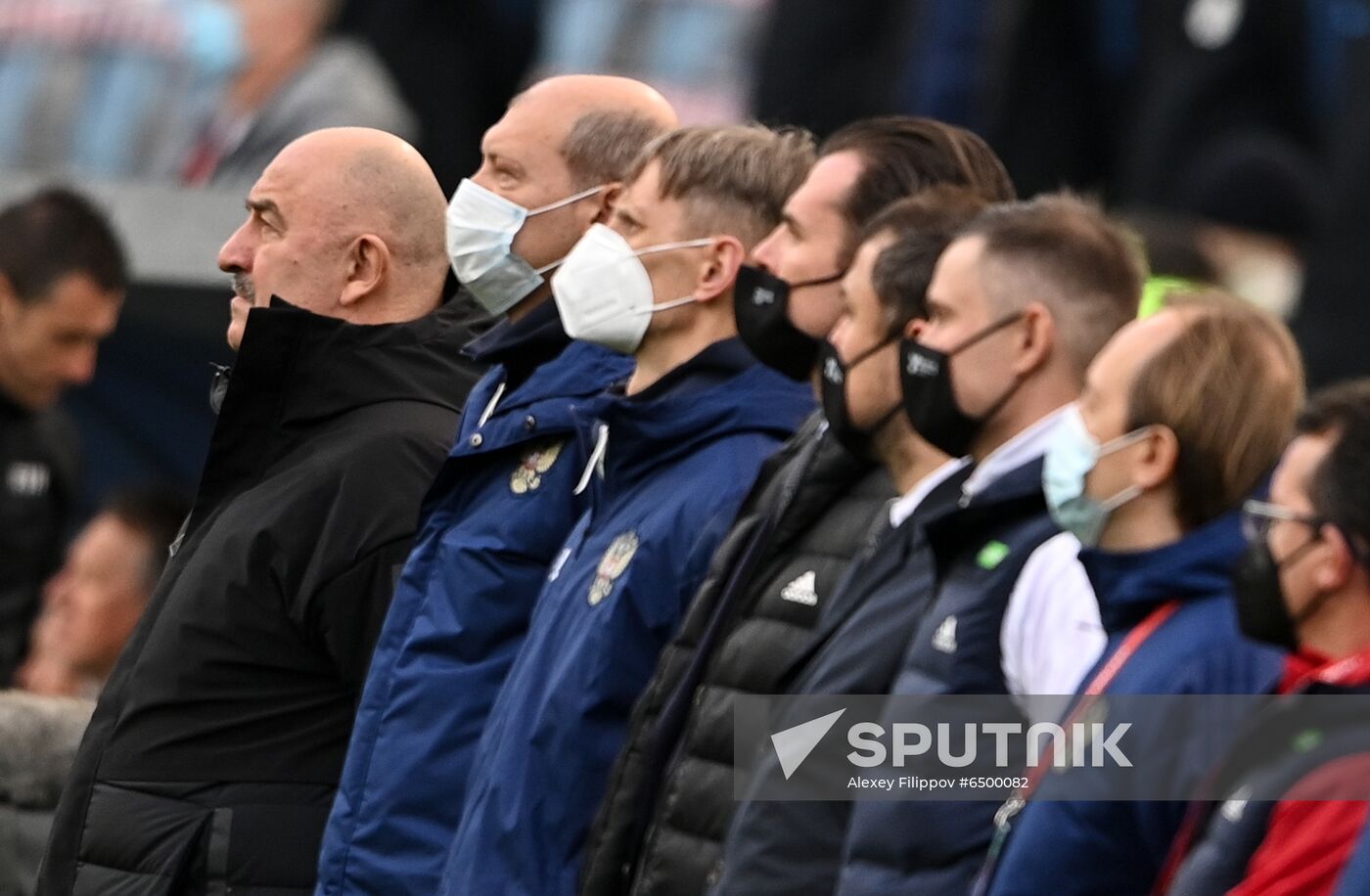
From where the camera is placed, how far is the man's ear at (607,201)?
4.91m

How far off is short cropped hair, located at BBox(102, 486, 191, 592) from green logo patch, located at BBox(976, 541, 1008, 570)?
448 centimetres

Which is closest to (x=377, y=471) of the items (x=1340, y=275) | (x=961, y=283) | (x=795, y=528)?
(x=795, y=528)

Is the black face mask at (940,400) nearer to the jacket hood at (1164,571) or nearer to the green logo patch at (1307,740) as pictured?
the jacket hood at (1164,571)

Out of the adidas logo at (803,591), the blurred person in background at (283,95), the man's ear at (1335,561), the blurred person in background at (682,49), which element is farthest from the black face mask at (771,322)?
the blurred person in background at (283,95)

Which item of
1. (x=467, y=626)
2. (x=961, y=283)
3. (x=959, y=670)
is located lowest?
(x=467, y=626)

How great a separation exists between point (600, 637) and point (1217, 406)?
106 centimetres

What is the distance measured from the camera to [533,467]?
4676mm

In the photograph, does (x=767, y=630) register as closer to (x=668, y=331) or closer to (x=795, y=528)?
(x=795, y=528)

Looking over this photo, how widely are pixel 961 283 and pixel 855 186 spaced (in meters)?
0.50

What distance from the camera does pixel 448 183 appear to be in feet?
18.9

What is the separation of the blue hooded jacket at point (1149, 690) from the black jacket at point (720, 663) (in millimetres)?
584

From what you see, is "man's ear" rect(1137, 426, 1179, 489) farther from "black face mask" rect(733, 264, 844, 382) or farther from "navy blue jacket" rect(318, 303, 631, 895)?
"navy blue jacket" rect(318, 303, 631, 895)

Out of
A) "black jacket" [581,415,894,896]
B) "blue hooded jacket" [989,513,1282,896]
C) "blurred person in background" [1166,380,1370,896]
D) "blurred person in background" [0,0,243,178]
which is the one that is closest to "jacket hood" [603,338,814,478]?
"black jacket" [581,415,894,896]

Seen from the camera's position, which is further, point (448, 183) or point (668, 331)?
point (448, 183)
